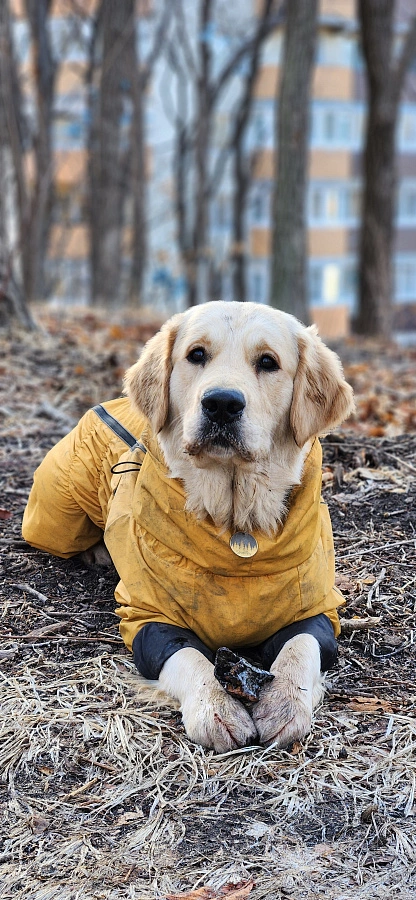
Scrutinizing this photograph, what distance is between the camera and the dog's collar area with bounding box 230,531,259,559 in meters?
3.33

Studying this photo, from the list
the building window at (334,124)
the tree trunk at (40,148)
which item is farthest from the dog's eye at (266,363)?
the building window at (334,124)

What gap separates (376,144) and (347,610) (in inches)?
438

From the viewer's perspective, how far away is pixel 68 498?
14.1 ft

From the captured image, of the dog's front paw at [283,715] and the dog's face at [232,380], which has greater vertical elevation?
the dog's face at [232,380]

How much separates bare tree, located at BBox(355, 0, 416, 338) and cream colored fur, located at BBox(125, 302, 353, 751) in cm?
1081

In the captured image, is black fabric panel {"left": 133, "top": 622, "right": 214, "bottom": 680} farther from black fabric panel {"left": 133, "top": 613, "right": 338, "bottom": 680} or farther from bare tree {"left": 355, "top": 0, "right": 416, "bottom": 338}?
bare tree {"left": 355, "top": 0, "right": 416, "bottom": 338}

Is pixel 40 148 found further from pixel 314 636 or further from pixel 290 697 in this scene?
pixel 290 697

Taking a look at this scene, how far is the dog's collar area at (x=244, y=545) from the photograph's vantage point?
333 cm

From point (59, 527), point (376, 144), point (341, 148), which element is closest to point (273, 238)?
point (376, 144)

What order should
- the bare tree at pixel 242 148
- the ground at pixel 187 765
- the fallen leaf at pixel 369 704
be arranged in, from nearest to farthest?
1. the ground at pixel 187 765
2. the fallen leaf at pixel 369 704
3. the bare tree at pixel 242 148

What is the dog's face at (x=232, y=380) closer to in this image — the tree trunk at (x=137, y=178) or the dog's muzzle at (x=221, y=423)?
the dog's muzzle at (x=221, y=423)

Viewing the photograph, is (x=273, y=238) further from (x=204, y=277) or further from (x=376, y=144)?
(x=204, y=277)

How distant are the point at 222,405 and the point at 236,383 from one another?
12cm

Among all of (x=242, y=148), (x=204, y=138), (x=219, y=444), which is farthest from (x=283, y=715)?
(x=242, y=148)
